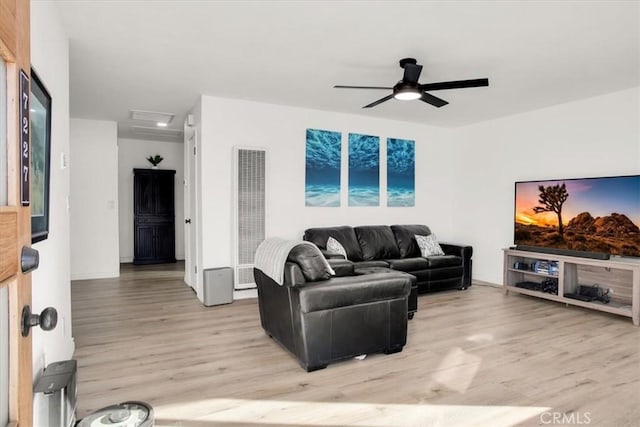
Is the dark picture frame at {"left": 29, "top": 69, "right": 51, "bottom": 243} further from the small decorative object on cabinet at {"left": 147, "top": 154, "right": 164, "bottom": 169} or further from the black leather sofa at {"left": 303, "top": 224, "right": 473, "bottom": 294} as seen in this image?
the small decorative object on cabinet at {"left": 147, "top": 154, "right": 164, "bottom": 169}

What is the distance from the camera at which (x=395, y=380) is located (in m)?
2.64

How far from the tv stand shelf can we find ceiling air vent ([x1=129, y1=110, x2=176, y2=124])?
538cm

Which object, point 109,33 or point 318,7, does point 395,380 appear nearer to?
point 318,7

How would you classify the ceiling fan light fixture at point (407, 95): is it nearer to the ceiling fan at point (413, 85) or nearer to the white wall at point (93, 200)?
the ceiling fan at point (413, 85)

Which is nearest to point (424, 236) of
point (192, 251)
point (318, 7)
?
point (192, 251)

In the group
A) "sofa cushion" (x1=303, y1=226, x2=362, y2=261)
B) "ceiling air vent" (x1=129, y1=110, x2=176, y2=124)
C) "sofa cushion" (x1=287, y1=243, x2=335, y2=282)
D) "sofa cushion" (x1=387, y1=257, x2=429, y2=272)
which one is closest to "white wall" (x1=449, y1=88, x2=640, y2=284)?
"sofa cushion" (x1=387, y1=257, x2=429, y2=272)

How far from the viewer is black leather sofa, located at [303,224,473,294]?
502cm

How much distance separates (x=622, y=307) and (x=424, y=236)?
2.44 metres

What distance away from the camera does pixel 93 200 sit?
617cm

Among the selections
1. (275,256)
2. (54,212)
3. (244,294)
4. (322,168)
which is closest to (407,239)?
(322,168)

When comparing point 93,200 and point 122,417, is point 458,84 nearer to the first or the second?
point 122,417

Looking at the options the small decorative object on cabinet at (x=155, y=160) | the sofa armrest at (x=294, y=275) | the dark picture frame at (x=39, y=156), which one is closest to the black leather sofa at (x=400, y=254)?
the sofa armrest at (x=294, y=275)

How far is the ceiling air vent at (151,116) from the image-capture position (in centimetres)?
549

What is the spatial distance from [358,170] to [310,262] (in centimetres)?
318
